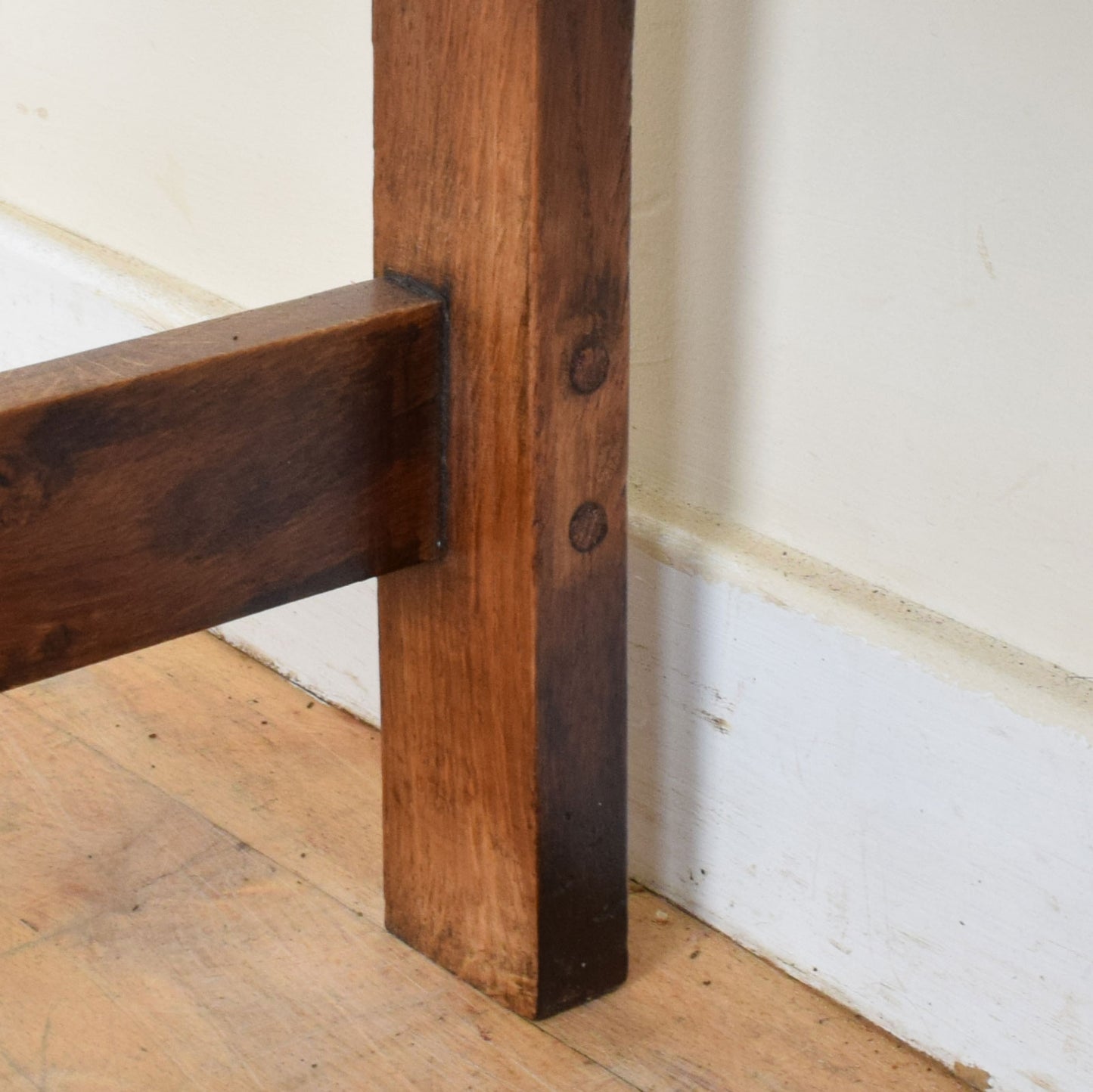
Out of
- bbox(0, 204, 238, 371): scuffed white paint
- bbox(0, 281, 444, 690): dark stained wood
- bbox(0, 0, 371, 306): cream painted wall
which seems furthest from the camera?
bbox(0, 204, 238, 371): scuffed white paint

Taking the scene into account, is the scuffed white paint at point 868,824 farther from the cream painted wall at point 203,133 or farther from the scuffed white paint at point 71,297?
the scuffed white paint at point 71,297

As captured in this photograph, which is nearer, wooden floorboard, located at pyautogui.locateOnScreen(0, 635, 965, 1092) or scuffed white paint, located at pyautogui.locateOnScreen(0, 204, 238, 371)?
wooden floorboard, located at pyautogui.locateOnScreen(0, 635, 965, 1092)

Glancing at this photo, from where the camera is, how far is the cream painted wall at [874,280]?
0.84m

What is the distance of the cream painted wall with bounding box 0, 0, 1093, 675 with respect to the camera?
836mm

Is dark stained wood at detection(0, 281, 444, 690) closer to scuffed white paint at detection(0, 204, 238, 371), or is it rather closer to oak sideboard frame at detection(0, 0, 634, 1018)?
oak sideboard frame at detection(0, 0, 634, 1018)

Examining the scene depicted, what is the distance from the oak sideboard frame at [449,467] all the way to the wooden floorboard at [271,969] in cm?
5

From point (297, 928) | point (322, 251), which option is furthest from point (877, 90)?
point (297, 928)

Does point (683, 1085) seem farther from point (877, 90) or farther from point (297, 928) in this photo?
point (877, 90)

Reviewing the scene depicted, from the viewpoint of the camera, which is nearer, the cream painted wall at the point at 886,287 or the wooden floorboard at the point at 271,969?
the cream painted wall at the point at 886,287

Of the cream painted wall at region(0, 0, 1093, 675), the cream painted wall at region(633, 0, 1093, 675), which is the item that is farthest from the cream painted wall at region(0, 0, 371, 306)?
the cream painted wall at region(633, 0, 1093, 675)

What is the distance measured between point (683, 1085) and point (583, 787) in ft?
0.53

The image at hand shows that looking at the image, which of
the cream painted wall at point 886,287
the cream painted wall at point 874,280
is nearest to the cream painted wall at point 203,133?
the cream painted wall at point 874,280

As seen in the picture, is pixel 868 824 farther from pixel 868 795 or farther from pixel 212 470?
pixel 212 470

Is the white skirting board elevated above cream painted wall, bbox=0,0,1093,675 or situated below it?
below
